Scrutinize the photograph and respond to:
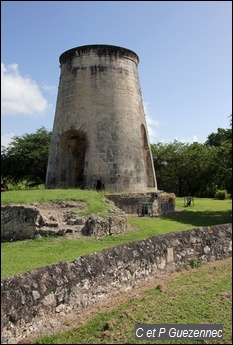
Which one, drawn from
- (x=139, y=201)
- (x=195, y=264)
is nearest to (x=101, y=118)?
(x=139, y=201)

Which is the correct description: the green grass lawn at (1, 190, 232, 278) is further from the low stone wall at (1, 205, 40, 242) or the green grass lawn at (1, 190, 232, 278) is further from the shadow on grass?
the low stone wall at (1, 205, 40, 242)

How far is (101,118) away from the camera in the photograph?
14.8 meters

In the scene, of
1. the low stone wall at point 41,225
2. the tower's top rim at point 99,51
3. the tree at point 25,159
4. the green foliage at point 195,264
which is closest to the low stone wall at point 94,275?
the green foliage at point 195,264

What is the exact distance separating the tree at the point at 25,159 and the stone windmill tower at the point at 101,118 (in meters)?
12.1

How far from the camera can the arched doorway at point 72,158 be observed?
15.7 m

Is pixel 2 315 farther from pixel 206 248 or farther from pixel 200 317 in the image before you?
pixel 206 248

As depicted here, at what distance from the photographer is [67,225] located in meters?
10.2

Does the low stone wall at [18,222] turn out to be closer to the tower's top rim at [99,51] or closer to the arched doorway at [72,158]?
the arched doorway at [72,158]

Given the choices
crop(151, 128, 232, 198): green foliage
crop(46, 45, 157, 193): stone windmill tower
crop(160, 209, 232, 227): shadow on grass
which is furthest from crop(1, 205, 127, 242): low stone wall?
crop(151, 128, 232, 198): green foliage

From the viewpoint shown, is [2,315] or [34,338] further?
[34,338]

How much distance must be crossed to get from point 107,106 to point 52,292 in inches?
463

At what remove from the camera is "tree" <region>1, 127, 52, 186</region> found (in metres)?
27.3

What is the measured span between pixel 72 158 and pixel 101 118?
423 centimetres

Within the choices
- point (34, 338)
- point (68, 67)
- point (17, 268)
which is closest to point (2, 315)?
point (34, 338)
